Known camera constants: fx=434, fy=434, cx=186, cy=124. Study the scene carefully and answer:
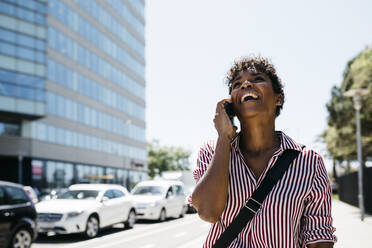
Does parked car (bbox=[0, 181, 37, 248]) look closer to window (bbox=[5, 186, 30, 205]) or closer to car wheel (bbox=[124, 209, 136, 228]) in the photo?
window (bbox=[5, 186, 30, 205])

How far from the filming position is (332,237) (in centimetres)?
181

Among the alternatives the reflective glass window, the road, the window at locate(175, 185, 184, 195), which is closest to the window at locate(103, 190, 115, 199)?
the road

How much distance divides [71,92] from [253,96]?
43.3 m

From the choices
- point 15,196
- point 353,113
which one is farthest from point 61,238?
point 353,113

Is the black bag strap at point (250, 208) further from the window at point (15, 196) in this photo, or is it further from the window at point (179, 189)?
the window at point (179, 189)

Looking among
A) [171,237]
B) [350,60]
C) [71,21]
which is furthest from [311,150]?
[71,21]

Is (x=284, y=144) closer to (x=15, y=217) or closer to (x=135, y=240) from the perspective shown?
(x=15, y=217)

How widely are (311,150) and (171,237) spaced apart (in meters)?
10.5

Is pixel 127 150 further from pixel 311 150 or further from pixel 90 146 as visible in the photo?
pixel 311 150

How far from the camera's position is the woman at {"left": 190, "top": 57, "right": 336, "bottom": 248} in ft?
5.67

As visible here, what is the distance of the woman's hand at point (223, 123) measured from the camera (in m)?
1.88

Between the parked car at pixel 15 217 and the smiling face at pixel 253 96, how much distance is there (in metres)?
7.54

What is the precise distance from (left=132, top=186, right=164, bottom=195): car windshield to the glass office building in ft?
50.2

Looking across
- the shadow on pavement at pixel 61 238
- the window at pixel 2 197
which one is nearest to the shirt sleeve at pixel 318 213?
the window at pixel 2 197
